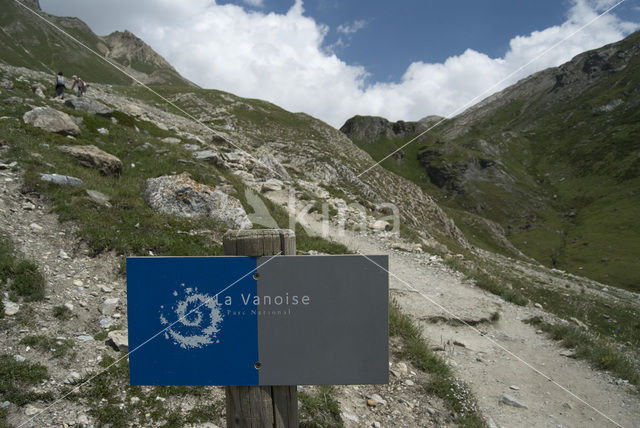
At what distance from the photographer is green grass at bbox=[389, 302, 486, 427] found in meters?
5.82

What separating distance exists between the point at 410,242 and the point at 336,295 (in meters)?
14.5

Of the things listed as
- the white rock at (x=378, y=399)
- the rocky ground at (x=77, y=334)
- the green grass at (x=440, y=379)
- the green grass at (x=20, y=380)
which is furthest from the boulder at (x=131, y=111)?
the white rock at (x=378, y=399)

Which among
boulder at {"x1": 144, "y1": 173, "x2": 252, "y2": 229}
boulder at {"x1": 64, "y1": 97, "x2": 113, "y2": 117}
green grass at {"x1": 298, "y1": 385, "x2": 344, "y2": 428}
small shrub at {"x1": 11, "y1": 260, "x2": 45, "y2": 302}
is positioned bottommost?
green grass at {"x1": 298, "y1": 385, "x2": 344, "y2": 428}

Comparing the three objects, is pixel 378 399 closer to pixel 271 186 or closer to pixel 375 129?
pixel 271 186

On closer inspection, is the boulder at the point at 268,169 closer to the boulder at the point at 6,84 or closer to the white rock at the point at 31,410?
the boulder at the point at 6,84

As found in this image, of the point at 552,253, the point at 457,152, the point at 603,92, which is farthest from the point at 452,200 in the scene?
the point at 603,92

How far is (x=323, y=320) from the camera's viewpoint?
2754 millimetres

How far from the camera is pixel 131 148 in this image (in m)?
15.3

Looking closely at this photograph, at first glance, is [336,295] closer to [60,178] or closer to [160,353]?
[160,353]

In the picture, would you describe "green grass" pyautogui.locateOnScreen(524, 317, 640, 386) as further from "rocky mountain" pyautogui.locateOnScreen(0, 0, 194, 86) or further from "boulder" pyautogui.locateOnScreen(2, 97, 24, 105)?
"rocky mountain" pyautogui.locateOnScreen(0, 0, 194, 86)

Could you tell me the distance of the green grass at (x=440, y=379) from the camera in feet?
19.1

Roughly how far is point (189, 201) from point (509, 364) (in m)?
10.6

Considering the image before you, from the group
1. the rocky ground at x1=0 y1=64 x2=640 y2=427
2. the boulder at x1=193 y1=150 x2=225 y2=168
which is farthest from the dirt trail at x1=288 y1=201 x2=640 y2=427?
the boulder at x1=193 y1=150 x2=225 y2=168

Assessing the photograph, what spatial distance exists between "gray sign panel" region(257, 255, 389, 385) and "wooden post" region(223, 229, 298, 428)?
0.12m
